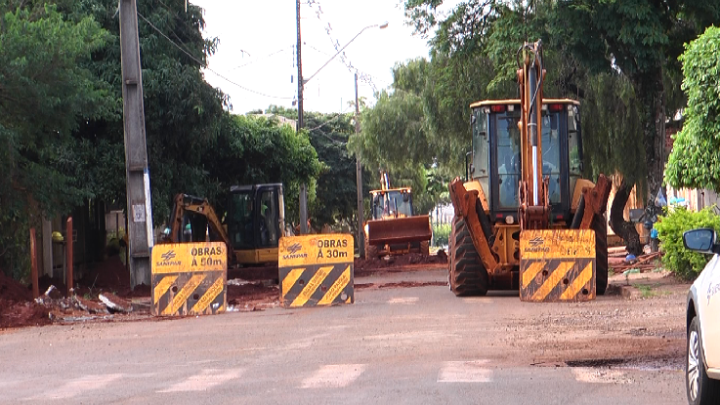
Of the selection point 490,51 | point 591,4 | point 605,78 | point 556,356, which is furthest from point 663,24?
point 556,356

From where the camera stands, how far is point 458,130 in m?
34.0

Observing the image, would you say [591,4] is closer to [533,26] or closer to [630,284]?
[533,26]

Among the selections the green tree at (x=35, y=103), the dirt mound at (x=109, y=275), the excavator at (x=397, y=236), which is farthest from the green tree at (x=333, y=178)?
the green tree at (x=35, y=103)

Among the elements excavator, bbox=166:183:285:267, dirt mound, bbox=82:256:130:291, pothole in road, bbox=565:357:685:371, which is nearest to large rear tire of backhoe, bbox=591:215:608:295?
pothole in road, bbox=565:357:685:371

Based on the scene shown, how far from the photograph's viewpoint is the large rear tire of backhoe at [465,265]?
20.0m

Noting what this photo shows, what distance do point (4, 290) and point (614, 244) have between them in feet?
117

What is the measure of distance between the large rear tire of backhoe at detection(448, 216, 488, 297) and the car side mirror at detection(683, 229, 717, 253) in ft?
40.6

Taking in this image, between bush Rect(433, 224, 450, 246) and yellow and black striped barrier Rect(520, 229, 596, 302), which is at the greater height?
yellow and black striped barrier Rect(520, 229, 596, 302)

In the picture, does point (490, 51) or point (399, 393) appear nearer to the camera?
point (399, 393)

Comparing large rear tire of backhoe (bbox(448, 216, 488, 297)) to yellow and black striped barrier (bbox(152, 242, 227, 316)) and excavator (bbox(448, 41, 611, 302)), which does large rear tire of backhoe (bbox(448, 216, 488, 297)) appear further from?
yellow and black striped barrier (bbox(152, 242, 227, 316))

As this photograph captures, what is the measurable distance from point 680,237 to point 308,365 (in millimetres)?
11298

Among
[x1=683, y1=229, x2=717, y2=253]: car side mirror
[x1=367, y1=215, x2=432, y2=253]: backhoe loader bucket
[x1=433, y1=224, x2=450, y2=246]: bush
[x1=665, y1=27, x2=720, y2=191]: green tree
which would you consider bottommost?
[x1=433, y1=224, x2=450, y2=246]: bush

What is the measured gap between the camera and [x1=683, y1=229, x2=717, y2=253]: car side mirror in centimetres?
747

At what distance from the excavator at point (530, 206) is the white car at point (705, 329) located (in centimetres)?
1097
